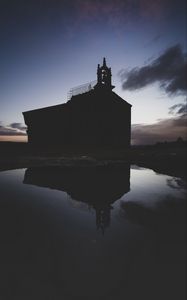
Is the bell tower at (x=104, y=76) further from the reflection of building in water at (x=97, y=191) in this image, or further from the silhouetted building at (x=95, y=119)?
the reflection of building in water at (x=97, y=191)

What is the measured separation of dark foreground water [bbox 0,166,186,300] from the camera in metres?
2.59

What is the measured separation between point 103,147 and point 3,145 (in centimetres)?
1390

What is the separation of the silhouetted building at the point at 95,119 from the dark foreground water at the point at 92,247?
21.0 metres

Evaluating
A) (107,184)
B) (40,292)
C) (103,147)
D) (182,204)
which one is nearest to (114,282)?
(40,292)

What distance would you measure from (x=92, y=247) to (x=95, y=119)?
24.8 metres

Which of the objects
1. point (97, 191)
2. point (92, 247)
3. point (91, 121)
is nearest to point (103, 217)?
point (92, 247)

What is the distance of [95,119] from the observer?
27.6m

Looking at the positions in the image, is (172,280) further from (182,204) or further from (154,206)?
(182,204)

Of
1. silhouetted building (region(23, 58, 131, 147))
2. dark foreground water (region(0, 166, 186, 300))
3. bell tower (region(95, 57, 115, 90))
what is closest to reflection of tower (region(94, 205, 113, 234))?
dark foreground water (region(0, 166, 186, 300))

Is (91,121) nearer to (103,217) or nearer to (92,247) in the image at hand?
(103,217)

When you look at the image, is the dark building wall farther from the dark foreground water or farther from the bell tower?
the dark foreground water

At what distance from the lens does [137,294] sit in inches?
98.5

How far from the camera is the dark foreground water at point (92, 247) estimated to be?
259cm

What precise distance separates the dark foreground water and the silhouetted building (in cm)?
2101
